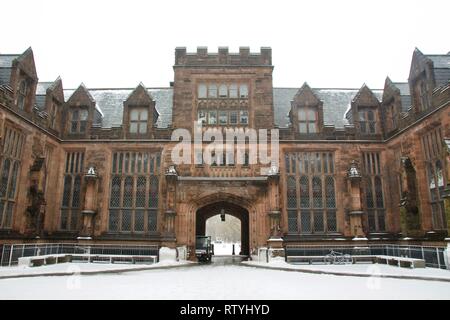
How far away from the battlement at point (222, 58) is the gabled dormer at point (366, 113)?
6.44m

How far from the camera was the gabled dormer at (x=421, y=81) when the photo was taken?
19.4m

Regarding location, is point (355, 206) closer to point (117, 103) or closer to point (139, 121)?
point (139, 121)

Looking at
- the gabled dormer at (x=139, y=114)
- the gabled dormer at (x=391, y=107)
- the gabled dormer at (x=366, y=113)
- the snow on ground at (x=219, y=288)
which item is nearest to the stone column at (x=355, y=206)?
the gabled dormer at (x=366, y=113)

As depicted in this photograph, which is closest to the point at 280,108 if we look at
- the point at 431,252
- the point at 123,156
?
the point at 123,156

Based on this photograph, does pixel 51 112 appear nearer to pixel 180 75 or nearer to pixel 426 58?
pixel 180 75

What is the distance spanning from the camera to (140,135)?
23.7m

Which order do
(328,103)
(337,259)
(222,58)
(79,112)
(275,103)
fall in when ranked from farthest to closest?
1. (328,103)
2. (275,103)
3. (222,58)
4. (79,112)
5. (337,259)

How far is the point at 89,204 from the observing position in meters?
21.9

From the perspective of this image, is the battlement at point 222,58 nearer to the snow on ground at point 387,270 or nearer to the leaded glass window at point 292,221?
the leaded glass window at point 292,221

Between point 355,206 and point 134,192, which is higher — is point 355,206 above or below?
below

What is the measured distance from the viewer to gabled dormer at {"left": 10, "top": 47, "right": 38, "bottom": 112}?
19411 millimetres

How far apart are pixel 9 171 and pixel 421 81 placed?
74.9 ft

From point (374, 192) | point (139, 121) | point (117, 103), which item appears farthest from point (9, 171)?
point (374, 192)

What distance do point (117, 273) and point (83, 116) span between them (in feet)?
42.8
